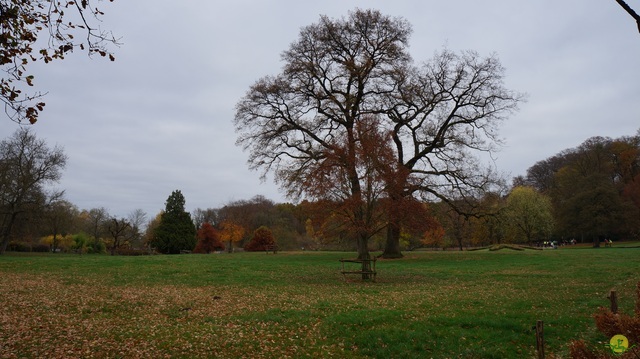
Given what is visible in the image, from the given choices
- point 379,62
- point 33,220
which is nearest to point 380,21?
point 379,62

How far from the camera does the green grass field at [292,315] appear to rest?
8578 millimetres

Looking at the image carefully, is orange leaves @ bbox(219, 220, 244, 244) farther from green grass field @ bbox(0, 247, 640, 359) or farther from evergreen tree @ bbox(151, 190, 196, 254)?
green grass field @ bbox(0, 247, 640, 359)

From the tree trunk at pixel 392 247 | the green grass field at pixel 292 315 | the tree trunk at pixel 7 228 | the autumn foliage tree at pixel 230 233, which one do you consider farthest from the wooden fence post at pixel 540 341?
the autumn foliage tree at pixel 230 233

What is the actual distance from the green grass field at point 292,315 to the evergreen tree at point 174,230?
36597mm

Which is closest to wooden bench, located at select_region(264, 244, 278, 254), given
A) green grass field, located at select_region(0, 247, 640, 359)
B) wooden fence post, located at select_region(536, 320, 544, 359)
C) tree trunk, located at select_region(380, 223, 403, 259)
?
tree trunk, located at select_region(380, 223, 403, 259)

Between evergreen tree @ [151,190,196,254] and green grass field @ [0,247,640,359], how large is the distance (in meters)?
36.6

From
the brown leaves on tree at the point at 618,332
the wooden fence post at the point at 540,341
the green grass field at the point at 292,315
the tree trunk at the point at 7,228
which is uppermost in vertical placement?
the tree trunk at the point at 7,228

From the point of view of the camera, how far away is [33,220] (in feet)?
130

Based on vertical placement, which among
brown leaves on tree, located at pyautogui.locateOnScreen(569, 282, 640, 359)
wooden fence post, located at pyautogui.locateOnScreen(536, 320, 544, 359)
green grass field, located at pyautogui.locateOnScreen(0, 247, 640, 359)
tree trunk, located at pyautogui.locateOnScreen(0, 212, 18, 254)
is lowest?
green grass field, located at pyautogui.locateOnScreen(0, 247, 640, 359)

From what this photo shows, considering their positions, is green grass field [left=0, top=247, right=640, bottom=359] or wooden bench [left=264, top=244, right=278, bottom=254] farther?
wooden bench [left=264, top=244, right=278, bottom=254]

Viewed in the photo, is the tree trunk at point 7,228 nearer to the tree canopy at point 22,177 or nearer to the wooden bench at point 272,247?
the tree canopy at point 22,177

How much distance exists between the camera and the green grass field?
8578 millimetres

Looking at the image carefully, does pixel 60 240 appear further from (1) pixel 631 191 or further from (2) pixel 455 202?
(1) pixel 631 191

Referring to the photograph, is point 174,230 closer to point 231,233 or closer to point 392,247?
point 231,233
